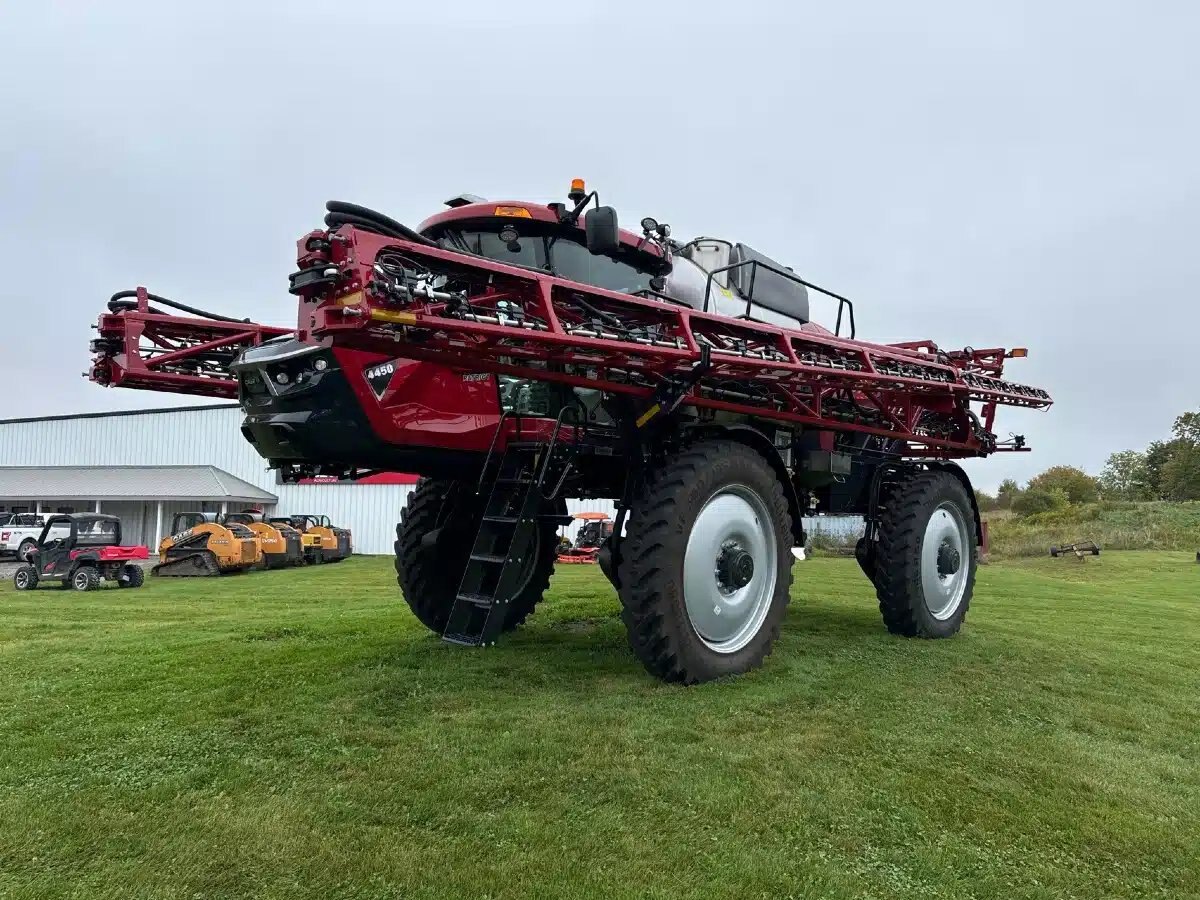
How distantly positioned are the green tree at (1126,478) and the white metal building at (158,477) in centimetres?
4867

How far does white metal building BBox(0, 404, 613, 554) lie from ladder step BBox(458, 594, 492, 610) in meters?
25.0

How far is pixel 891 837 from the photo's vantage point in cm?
296

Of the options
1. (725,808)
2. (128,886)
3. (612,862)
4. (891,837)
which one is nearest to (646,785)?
(725,808)

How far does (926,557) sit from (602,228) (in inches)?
179

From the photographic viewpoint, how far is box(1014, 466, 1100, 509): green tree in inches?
2442

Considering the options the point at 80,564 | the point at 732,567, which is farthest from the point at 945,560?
the point at 80,564

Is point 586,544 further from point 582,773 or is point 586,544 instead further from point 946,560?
point 582,773

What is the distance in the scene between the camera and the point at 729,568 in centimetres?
520

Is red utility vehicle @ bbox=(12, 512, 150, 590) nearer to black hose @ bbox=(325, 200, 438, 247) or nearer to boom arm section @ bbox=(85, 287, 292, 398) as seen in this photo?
boom arm section @ bbox=(85, 287, 292, 398)

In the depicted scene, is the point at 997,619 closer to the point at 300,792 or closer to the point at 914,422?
the point at 914,422

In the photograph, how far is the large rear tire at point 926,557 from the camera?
22.3 feet

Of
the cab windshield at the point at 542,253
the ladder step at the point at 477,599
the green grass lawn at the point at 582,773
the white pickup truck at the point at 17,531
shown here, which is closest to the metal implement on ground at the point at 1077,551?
the green grass lawn at the point at 582,773

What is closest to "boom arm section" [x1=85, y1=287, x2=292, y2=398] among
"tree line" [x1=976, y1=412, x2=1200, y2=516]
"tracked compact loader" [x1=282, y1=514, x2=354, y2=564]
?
"tracked compact loader" [x1=282, y1=514, x2=354, y2=564]

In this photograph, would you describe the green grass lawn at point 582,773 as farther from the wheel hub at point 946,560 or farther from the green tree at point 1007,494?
the green tree at point 1007,494
